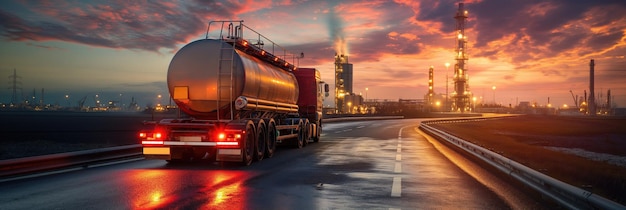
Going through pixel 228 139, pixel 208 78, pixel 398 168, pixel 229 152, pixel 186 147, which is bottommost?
pixel 398 168

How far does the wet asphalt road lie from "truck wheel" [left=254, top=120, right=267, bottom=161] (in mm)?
722

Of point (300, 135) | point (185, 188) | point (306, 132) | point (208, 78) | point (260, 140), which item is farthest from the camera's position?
point (306, 132)

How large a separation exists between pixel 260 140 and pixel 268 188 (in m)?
6.08

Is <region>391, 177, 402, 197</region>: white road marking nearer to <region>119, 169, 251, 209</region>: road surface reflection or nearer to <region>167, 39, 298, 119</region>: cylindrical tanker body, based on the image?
<region>119, 169, 251, 209</region>: road surface reflection

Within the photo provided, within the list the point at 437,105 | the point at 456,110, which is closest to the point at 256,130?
the point at 456,110

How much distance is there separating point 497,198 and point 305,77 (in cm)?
1491

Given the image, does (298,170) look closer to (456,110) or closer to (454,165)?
(454,165)

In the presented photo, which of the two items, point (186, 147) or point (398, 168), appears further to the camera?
point (186, 147)

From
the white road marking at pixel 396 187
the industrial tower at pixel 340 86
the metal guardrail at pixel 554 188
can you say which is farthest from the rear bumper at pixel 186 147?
the industrial tower at pixel 340 86

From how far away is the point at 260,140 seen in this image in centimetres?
1542

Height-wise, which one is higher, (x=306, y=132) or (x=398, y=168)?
(x=306, y=132)

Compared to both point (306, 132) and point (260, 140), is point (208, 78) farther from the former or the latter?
point (306, 132)

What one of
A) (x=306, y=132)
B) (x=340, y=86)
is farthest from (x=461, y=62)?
(x=306, y=132)

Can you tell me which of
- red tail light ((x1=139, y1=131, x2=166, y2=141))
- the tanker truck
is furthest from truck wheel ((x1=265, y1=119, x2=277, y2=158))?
red tail light ((x1=139, y1=131, x2=166, y2=141))
